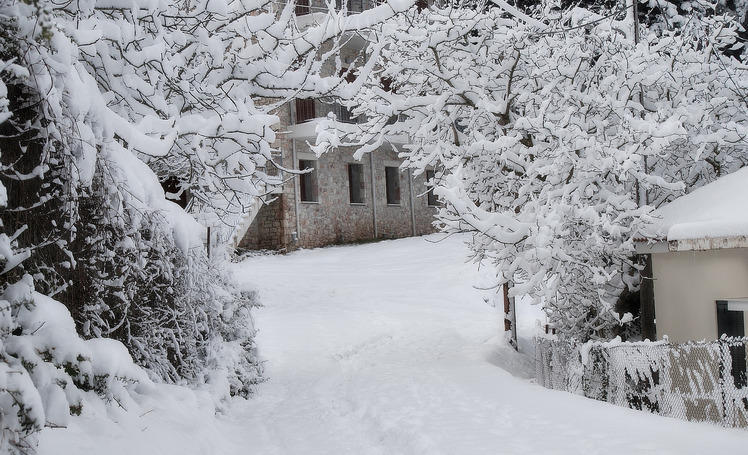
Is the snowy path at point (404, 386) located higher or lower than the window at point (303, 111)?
lower

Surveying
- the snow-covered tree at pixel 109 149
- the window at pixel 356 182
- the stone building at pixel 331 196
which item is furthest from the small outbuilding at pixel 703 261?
the window at pixel 356 182

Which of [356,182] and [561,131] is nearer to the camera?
[561,131]

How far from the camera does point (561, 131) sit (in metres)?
11.0

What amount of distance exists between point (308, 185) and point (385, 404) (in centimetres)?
1993

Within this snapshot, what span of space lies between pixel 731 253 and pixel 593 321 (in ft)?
9.75

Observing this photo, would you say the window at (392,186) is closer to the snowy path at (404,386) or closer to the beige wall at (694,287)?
the snowy path at (404,386)

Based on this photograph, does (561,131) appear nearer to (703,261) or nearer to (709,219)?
(709,219)

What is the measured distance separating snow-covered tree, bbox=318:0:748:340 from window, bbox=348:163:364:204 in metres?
15.1

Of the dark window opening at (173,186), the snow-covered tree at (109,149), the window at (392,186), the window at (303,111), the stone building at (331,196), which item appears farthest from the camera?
the window at (392,186)

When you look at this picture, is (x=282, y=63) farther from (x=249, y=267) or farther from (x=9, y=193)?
(x=249, y=267)

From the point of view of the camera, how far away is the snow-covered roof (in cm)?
913

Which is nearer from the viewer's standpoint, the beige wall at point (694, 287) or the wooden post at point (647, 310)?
the beige wall at point (694, 287)

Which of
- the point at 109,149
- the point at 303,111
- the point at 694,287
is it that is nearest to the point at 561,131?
the point at 694,287

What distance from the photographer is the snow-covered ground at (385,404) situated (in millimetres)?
6543
